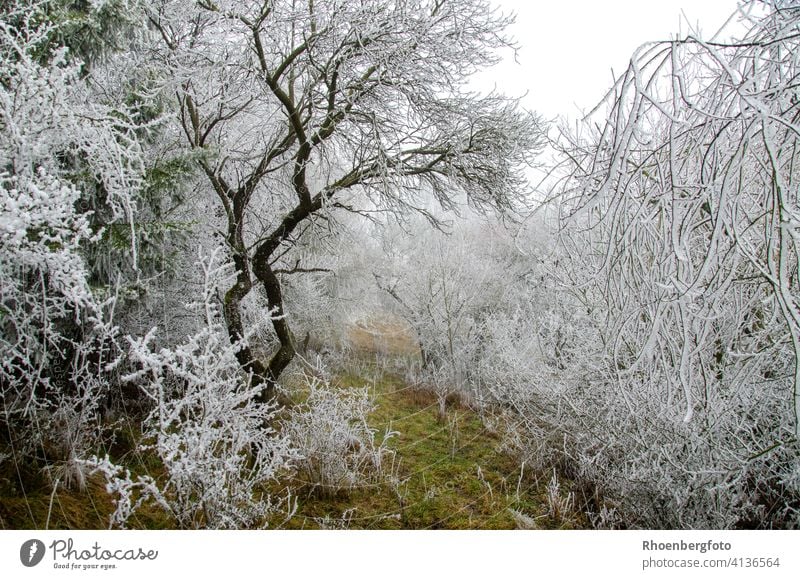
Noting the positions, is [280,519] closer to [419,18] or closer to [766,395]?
[766,395]

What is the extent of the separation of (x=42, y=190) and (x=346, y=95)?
70.3 inches

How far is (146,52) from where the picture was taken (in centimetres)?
282

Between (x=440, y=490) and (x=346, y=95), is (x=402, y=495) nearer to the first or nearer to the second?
(x=440, y=490)

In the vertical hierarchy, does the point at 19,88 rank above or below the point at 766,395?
above

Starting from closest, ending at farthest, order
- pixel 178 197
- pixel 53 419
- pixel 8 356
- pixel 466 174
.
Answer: pixel 8 356, pixel 53 419, pixel 178 197, pixel 466 174

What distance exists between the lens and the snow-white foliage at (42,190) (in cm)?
153

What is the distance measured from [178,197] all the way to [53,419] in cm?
139
